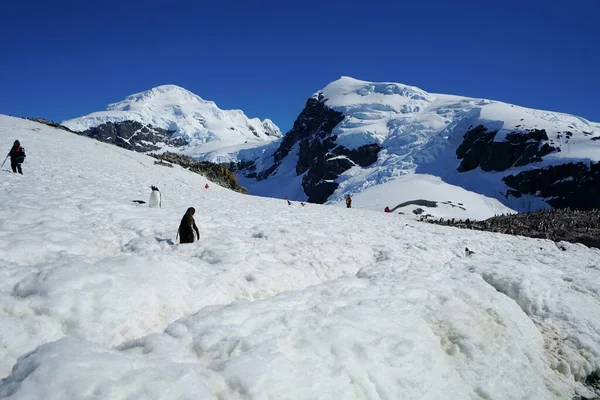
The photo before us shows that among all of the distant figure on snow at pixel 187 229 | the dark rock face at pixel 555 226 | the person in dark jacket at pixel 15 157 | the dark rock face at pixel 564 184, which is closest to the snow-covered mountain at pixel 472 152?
the dark rock face at pixel 564 184

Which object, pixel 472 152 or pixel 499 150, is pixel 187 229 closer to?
pixel 499 150

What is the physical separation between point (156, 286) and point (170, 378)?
2590 millimetres

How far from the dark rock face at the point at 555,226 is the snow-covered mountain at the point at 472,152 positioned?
51.5 m

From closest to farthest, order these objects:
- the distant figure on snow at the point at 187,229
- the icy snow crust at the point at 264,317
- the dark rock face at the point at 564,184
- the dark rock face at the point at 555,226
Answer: the icy snow crust at the point at 264,317 → the distant figure on snow at the point at 187,229 → the dark rock face at the point at 555,226 → the dark rock face at the point at 564,184

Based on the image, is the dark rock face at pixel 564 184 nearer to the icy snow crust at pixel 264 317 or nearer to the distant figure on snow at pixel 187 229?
the icy snow crust at pixel 264 317

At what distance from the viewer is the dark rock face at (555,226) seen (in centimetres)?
2114

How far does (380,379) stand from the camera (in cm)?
553

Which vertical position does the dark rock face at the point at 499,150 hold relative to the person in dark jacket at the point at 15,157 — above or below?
above

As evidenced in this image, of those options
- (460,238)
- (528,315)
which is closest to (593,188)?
(460,238)

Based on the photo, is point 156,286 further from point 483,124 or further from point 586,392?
point 483,124

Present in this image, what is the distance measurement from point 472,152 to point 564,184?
33.3m

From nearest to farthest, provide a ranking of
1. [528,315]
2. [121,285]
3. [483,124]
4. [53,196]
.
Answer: [121,285]
[528,315]
[53,196]
[483,124]

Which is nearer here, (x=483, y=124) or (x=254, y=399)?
(x=254, y=399)

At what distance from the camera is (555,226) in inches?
974
